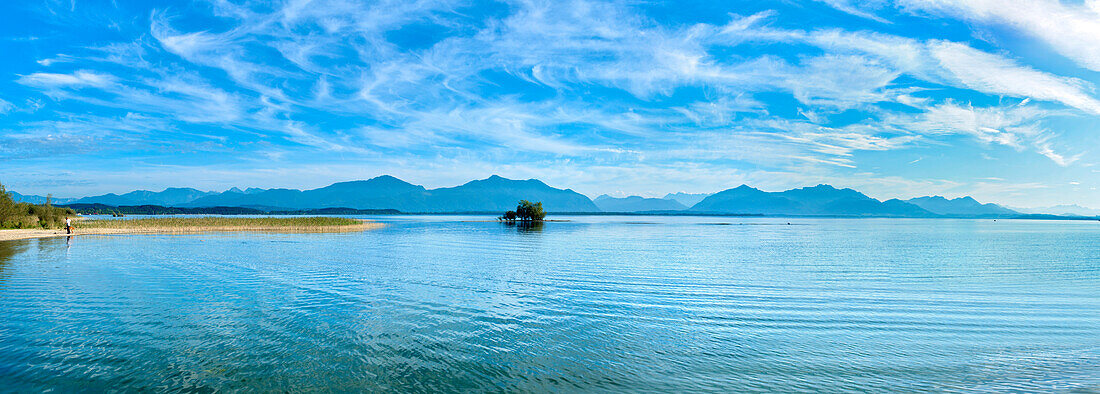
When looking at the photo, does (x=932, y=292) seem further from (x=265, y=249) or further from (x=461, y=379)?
(x=265, y=249)

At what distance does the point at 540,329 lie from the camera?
16781mm

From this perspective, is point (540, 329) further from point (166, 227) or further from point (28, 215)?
point (28, 215)

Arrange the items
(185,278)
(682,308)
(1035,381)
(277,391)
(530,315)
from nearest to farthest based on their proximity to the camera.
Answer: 1. (277,391)
2. (1035,381)
3. (530,315)
4. (682,308)
5. (185,278)

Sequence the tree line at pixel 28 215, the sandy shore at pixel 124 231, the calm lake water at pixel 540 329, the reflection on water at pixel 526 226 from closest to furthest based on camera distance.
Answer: the calm lake water at pixel 540 329
the sandy shore at pixel 124 231
the tree line at pixel 28 215
the reflection on water at pixel 526 226

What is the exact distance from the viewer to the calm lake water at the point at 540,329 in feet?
39.1

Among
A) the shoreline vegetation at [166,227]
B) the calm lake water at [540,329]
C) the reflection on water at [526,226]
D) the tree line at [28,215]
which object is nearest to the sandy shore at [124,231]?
the shoreline vegetation at [166,227]

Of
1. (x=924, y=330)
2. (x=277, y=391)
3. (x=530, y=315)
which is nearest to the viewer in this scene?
(x=277, y=391)

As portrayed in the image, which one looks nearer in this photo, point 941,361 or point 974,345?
point 941,361

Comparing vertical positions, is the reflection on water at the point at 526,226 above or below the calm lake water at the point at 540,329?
above

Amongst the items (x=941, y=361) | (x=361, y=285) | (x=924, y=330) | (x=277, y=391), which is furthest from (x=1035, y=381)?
(x=361, y=285)

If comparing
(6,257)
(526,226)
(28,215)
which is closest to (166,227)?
(28,215)

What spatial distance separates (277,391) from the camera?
36.0 ft

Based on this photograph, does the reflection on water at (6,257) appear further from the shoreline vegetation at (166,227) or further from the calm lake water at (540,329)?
the shoreline vegetation at (166,227)

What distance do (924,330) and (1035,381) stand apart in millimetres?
5032
